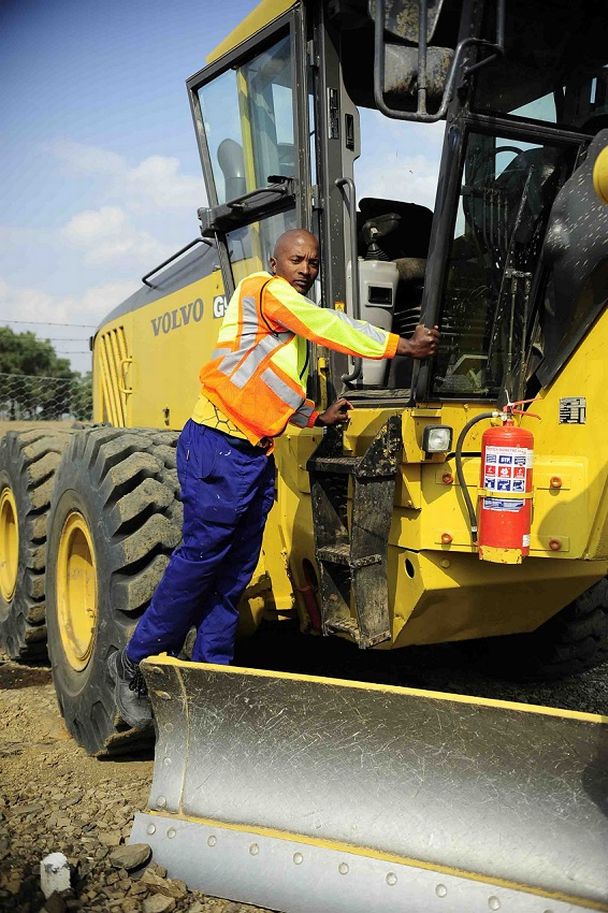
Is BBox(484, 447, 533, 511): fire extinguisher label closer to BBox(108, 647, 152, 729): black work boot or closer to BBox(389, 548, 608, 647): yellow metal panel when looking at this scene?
BBox(389, 548, 608, 647): yellow metal panel

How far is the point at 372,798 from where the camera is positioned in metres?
2.48

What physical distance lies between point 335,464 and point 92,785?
144cm

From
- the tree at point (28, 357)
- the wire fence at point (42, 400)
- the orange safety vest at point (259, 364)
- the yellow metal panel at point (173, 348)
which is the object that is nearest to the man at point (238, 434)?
the orange safety vest at point (259, 364)

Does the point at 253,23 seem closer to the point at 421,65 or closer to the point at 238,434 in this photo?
the point at 421,65

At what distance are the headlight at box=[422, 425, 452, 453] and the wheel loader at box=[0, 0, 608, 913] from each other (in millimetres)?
10

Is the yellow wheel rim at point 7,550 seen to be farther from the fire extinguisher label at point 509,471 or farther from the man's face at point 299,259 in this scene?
the fire extinguisher label at point 509,471

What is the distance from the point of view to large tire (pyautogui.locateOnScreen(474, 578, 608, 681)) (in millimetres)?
4055

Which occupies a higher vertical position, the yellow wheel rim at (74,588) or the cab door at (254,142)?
the cab door at (254,142)

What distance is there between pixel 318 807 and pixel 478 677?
209 centimetres

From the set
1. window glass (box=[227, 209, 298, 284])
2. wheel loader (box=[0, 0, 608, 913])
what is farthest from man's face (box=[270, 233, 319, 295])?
window glass (box=[227, 209, 298, 284])

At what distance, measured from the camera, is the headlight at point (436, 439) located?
2945 mm

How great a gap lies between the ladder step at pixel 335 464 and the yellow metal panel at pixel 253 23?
1.62m

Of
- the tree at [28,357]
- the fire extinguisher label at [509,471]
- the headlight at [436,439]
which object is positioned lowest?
the fire extinguisher label at [509,471]

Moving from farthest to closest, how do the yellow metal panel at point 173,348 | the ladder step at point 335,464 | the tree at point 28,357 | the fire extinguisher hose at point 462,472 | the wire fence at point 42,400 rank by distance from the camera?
the tree at point 28,357
the wire fence at point 42,400
the yellow metal panel at point 173,348
the ladder step at point 335,464
the fire extinguisher hose at point 462,472
